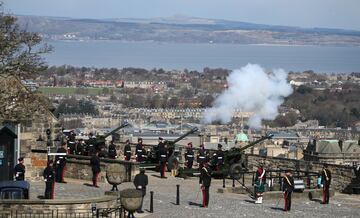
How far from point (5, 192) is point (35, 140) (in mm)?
7511

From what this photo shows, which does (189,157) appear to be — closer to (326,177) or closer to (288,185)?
(326,177)

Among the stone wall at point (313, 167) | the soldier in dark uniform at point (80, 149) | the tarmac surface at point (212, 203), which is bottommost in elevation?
the tarmac surface at point (212, 203)

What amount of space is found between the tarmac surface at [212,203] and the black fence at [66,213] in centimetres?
138

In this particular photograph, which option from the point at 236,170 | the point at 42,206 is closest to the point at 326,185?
the point at 236,170

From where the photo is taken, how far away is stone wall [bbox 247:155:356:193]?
29406 millimetres

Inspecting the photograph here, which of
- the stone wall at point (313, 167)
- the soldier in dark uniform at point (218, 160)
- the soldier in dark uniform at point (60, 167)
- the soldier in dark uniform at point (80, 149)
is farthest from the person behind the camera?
the soldier in dark uniform at point (80, 149)

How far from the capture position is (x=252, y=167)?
33.0 meters

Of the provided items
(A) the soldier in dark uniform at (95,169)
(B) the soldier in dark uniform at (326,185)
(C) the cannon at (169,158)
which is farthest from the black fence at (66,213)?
(C) the cannon at (169,158)

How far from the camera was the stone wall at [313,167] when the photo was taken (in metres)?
29.4

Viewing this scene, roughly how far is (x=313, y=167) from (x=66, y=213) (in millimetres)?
12846

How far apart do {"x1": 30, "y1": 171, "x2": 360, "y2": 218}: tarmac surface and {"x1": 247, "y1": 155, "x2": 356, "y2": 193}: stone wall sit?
1.93 m

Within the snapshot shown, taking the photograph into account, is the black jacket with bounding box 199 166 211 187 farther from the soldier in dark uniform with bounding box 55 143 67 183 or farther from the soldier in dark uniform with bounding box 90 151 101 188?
the soldier in dark uniform with bounding box 55 143 67 183

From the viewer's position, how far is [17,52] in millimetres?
23312

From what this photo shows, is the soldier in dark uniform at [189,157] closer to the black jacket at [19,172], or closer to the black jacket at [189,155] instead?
the black jacket at [189,155]
